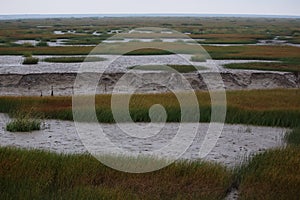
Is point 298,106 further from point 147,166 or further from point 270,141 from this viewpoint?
point 147,166

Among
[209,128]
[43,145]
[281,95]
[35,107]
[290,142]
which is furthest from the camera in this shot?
[281,95]

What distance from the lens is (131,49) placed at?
36125 millimetres

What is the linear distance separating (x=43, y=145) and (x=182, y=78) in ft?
42.0

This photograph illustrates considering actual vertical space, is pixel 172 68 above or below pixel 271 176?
below

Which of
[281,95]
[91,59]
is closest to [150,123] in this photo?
[281,95]

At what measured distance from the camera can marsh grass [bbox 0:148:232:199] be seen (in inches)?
290

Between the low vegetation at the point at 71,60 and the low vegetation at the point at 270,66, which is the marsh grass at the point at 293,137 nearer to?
the low vegetation at the point at 270,66

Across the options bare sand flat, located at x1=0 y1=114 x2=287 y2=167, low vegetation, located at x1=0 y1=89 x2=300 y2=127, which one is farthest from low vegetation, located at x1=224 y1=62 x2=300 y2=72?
bare sand flat, located at x1=0 y1=114 x2=287 y2=167

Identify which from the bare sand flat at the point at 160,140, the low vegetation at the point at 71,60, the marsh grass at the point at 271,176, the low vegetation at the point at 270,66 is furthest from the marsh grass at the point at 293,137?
the low vegetation at the point at 71,60

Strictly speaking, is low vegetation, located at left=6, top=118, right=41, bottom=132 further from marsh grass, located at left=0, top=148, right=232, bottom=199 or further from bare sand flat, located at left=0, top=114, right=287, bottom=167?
marsh grass, located at left=0, top=148, right=232, bottom=199

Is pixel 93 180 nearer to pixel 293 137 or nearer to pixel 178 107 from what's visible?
pixel 293 137

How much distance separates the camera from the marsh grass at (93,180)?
24.2 feet

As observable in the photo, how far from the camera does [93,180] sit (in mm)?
8250

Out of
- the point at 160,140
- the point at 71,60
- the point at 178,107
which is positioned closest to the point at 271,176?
the point at 160,140
